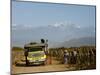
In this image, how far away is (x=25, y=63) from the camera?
2795 mm

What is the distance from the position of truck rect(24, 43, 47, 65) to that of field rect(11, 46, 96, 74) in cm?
6

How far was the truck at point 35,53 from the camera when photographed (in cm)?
281

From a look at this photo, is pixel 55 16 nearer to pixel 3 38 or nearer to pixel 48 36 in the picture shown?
pixel 48 36

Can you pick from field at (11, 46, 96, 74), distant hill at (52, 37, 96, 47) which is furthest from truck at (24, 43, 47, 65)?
distant hill at (52, 37, 96, 47)

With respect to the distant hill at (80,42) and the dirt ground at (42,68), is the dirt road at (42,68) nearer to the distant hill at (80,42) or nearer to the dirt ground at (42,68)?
the dirt ground at (42,68)

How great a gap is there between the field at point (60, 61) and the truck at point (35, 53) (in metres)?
0.06

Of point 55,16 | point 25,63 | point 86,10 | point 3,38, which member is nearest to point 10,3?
point 3,38

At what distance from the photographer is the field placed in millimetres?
2752

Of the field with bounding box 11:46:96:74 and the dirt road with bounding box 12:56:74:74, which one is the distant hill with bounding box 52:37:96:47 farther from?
the dirt road with bounding box 12:56:74:74

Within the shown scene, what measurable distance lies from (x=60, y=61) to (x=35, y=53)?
0.40m

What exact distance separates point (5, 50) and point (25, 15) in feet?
1.83


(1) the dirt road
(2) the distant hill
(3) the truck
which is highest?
(2) the distant hill

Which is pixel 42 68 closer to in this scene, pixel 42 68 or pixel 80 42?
pixel 42 68

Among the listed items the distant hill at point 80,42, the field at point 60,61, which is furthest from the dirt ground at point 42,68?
the distant hill at point 80,42
